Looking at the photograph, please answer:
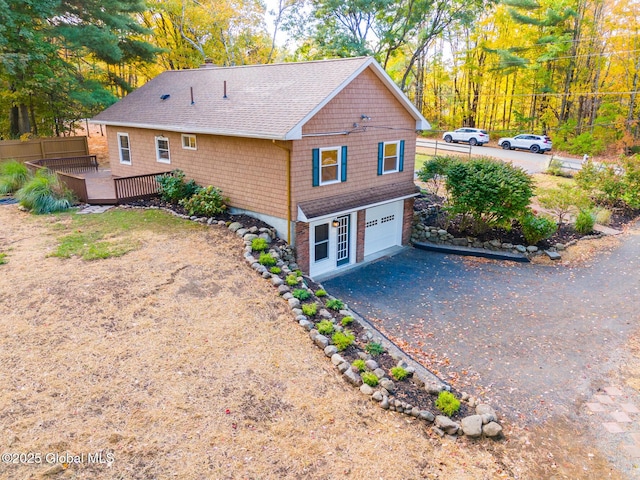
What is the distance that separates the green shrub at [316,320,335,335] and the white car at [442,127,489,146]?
103 ft

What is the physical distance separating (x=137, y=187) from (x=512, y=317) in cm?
1310

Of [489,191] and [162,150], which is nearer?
[489,191]

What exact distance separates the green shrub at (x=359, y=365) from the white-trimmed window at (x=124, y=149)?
1414 centimetres

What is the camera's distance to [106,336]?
796cm

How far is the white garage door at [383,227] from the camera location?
1534cm

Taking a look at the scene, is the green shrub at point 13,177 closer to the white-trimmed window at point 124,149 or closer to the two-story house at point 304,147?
the white-trimmed window at point 124,149

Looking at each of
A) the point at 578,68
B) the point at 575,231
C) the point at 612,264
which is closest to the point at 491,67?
the point at 578,68

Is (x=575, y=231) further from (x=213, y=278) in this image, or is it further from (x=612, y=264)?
(x=213, y=278)

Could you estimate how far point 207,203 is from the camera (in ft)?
45.7

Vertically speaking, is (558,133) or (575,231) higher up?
(558,133)

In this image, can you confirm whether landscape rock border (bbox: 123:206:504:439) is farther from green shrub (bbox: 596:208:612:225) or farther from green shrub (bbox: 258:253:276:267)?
green shrub (bbox: 596:208:612:225)

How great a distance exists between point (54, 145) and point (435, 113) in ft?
125

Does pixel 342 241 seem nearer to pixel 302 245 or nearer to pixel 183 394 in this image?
pixel 302 245

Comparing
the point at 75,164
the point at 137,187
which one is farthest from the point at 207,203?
the point at 75,164
